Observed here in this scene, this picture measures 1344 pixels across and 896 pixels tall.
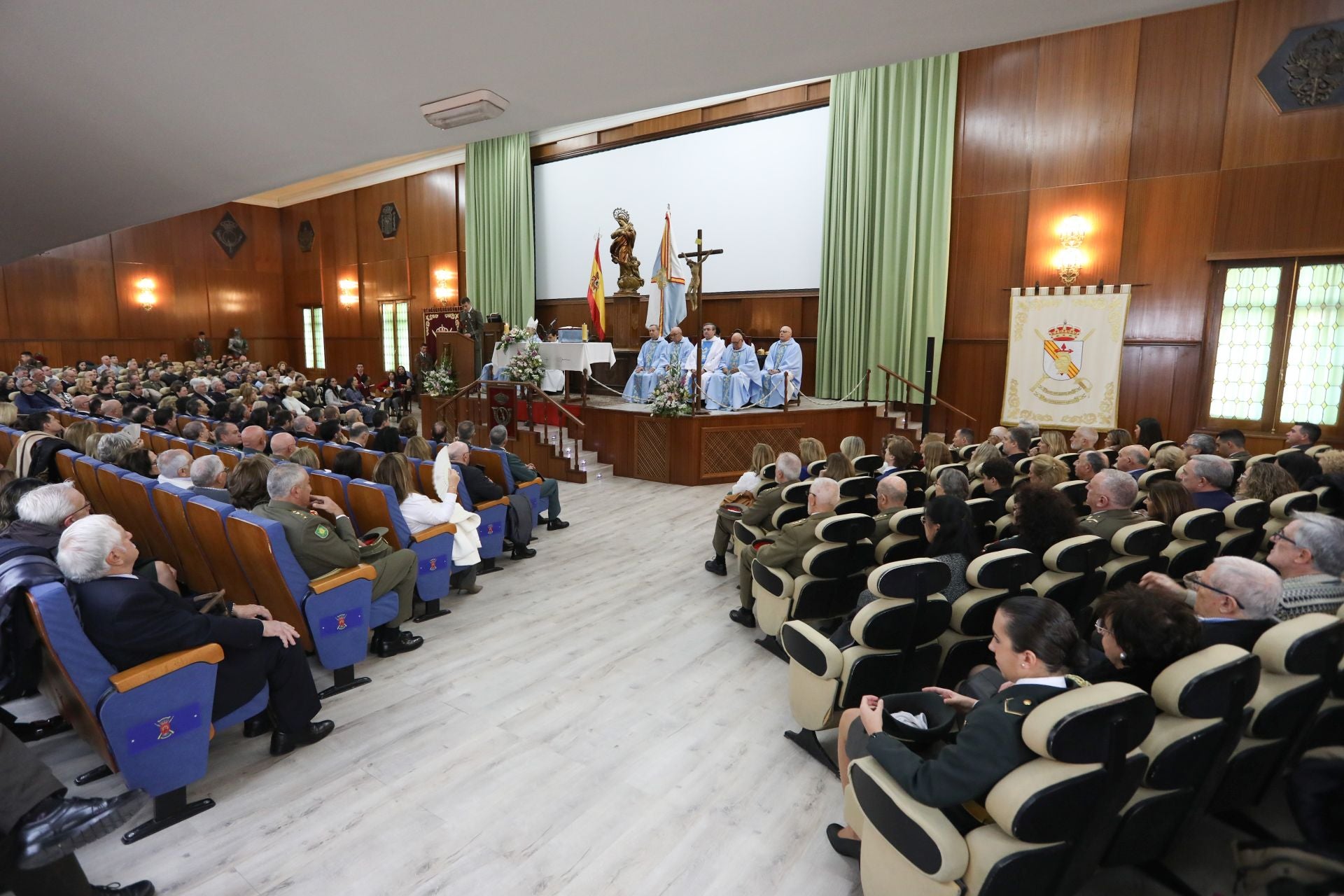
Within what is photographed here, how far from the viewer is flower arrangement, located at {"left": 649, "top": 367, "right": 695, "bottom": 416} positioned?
25.8 feet

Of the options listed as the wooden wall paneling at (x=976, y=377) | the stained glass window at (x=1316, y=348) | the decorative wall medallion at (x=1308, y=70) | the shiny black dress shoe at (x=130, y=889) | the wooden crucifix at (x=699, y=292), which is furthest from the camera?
the wooden wall paneling at (x=976, y=377)

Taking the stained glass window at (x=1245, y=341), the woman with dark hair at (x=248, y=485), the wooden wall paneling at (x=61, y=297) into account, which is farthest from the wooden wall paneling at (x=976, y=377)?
the wooden wall paneling at (x=61, y=297)

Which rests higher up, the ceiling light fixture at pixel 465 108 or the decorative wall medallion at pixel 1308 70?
the decorative wall medallion at pixel 1308 70

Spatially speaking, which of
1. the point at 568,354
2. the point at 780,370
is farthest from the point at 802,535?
the point at 568,354

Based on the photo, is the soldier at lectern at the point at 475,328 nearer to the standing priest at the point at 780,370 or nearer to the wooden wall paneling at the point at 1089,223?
the standing priest at the point at 780,370

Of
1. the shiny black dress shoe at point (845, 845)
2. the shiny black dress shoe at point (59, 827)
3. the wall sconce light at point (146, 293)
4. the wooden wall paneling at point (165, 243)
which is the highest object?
the wooden wall paneling at point (165, 243)

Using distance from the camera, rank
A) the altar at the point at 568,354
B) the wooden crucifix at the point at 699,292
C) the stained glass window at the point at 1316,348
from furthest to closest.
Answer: the altar at the point at 568,354
the wooden crucifix at the point at 699,292
the stained glass window at the point at 1316,348

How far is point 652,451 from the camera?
26.7ft

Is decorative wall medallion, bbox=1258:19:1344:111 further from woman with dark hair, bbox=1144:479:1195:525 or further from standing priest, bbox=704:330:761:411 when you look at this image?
woman with dark hair, bbox=1144:479:1195:525

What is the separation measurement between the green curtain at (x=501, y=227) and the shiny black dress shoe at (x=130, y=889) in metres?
12.9

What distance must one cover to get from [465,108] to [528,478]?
3.50 metres

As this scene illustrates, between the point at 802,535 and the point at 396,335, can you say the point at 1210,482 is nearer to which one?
the point at 802,535

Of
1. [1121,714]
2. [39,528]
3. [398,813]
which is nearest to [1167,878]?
[1121,714]

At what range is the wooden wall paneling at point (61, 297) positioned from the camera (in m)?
14.4
